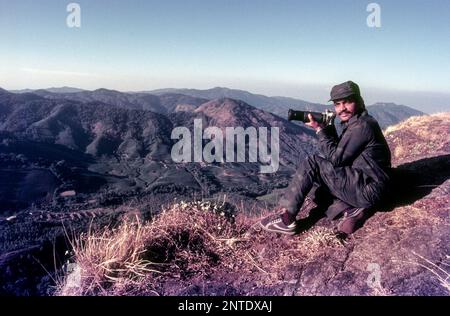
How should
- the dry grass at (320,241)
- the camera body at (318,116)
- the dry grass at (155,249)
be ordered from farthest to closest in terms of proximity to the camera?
1. the camera body at (318,116)
2. the dry grass at (320,241)
3. the dry grass at (155,249)

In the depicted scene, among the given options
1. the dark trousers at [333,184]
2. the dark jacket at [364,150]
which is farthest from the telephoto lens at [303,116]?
the dark trousers at [333,184]

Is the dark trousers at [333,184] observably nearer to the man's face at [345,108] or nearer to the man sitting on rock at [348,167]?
the man sitting on rock at [348,167]

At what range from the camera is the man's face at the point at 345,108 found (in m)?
4.67

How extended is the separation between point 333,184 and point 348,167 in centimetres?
28

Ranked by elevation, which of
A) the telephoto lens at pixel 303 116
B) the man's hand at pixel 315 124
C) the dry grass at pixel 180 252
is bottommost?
the dry grass at pixel 180 252

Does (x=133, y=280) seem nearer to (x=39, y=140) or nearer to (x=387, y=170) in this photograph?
(x=387, y=170)

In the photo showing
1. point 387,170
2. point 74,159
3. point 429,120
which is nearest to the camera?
point 387,170

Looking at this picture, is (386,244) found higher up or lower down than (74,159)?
higher up

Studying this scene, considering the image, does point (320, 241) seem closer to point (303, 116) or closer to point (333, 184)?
point (333, 184)

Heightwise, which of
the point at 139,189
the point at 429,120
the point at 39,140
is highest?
the point at 429,120

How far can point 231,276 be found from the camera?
4.23 metres

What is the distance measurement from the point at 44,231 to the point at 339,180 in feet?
248

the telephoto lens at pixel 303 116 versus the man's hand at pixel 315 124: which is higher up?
the telephoto lens at pixel 303 116

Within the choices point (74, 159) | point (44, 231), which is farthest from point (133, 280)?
point (74, 159)
